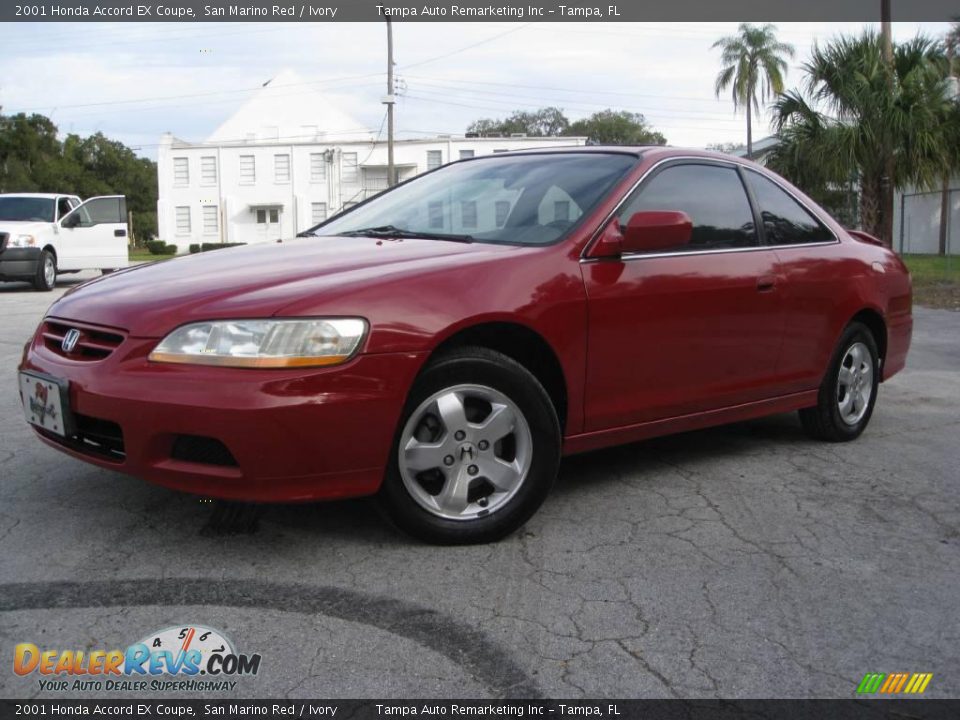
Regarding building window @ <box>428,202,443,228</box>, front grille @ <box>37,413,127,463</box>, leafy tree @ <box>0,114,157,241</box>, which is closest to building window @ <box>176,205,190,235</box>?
leafy tree @ <box>0,114,157,241</box>

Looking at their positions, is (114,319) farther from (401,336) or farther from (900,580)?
(900,580)

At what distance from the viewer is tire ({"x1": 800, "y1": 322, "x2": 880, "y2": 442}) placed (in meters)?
5.07

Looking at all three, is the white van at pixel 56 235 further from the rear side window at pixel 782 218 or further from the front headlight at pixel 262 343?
the front headlight at pixel 262 343

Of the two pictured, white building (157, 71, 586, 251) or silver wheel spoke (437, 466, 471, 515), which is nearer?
silver wheel spoke (437, 466, 471, 515)

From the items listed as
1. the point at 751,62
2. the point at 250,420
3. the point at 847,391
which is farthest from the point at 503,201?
the point at 751,62

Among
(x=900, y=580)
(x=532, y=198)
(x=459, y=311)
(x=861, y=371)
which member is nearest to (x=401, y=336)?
(x=459, y=311)

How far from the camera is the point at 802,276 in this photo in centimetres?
475

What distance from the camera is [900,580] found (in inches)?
128

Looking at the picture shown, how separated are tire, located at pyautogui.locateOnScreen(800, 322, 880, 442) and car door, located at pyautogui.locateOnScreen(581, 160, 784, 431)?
2.03 feet

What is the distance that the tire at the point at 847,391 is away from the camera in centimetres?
507

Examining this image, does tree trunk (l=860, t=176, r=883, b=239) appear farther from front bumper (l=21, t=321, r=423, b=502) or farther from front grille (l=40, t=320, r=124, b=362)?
front grille (l=40, t=320, r=124, b=362)

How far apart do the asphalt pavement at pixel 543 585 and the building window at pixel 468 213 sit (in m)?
1.23

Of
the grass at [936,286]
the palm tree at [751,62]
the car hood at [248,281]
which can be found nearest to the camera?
the car hood at [248,281]

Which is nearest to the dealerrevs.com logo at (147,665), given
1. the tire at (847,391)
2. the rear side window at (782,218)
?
the rear side window at (782,218)
